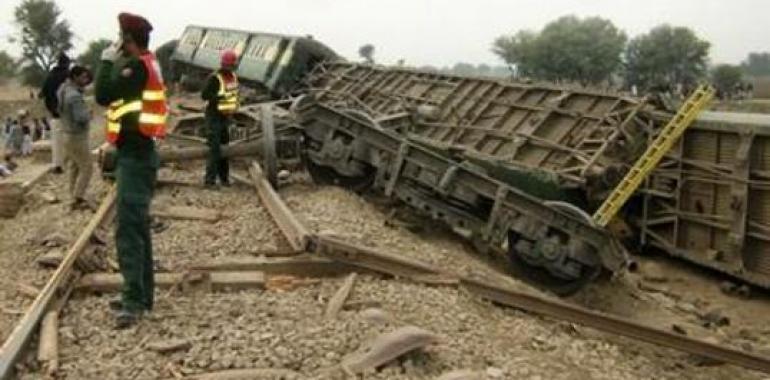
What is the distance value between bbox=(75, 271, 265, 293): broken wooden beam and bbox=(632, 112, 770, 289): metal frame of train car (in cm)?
741

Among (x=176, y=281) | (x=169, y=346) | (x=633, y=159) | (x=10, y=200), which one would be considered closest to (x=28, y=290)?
(x=176, y=281)

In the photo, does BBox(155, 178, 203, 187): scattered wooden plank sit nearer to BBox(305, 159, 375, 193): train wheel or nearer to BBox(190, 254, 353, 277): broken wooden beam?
BBox(305, 159, 375, 193): train wheel

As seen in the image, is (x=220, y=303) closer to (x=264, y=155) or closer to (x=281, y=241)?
(x=281, y=241)

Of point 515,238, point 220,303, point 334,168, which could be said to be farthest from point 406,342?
point 334,168

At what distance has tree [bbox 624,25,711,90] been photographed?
2480 inches

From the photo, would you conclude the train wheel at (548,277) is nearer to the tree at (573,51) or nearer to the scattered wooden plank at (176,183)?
the scattered wooden plank at (176,183)

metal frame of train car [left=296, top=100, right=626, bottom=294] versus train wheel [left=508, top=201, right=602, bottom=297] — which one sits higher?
metal frame of train car [left=296, top=100, right=626, bottom=294]

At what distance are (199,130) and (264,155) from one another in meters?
4.29

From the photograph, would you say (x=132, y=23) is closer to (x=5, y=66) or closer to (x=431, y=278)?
(x=431, y=278)

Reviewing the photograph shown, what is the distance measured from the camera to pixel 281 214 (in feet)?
30.4

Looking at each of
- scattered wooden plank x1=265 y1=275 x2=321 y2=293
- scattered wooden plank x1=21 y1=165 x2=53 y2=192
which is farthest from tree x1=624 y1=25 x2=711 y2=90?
scattered wooden plank x1=265 y1=275 x2=321 y2=293

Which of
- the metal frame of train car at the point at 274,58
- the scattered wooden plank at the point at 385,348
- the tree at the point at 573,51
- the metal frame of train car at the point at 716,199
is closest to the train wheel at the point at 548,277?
the metal frame of train car at the point at 716,199

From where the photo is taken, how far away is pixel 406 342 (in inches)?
204

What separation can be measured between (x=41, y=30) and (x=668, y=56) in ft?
138
